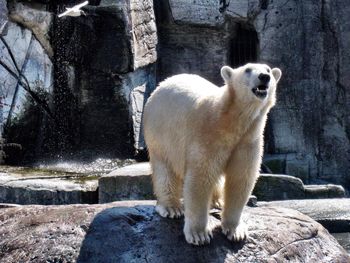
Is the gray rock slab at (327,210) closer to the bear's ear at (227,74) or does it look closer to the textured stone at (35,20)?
the bear's ear at (227,74)

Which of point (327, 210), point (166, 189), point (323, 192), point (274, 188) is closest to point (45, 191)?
point (274, 188)

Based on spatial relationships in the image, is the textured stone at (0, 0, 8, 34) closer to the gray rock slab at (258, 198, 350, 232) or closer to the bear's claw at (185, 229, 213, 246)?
the gray rock slab at (258, 198, 350, 232)

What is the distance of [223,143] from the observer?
4.52m

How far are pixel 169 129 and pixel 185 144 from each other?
31 cm

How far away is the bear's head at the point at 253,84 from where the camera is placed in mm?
4523

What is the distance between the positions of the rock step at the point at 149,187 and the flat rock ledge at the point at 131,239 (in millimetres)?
3181

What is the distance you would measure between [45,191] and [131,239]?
4.00 metres

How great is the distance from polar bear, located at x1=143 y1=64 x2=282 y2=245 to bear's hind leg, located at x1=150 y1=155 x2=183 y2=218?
0.02 metres

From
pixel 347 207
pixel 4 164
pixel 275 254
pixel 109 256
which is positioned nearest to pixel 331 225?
pixel 347 207

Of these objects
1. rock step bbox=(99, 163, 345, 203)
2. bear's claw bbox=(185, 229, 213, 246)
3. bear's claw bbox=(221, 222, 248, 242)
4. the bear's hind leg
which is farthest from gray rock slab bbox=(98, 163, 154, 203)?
bear's claw bbox=(185, 229, 213, 246)

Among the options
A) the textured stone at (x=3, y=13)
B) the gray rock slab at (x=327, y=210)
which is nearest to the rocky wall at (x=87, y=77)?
the textured stone at (x=3, y=13)

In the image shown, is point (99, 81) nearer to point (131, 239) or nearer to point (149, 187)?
point (149, 187)

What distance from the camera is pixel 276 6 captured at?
1236cm

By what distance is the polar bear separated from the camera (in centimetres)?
453
